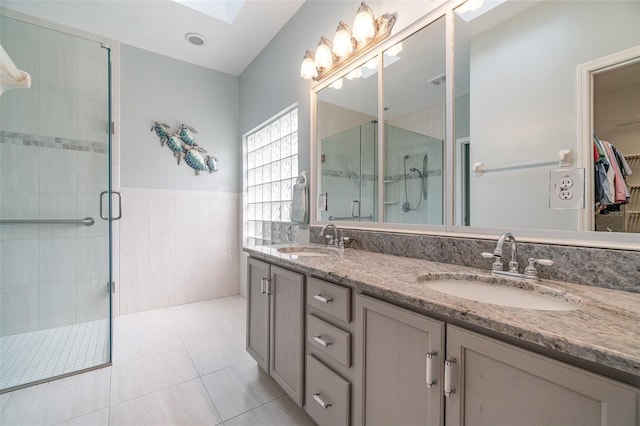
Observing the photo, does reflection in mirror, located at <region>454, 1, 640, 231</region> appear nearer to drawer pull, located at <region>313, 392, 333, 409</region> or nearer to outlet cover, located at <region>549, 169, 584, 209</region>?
outlet cover, located at <region>549, 169, 584, 209</region>

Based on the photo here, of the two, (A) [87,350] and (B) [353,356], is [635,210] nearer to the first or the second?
(B) [353,356]

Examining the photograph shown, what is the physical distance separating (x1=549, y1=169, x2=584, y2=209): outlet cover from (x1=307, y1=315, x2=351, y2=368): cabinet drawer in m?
0.86

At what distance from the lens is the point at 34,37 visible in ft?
6.25

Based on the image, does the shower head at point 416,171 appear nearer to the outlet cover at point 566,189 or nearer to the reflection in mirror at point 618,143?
the outlet cover at point 566,189

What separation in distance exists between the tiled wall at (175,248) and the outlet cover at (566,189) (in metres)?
2.99

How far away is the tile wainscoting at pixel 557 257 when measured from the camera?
781mm

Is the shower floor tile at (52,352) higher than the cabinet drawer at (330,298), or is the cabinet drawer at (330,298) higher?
the cabinet drawer at (330,298)

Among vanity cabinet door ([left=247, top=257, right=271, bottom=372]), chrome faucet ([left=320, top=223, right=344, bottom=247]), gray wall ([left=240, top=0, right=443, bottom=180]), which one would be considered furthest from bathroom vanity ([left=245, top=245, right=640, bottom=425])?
gray wall ([left=240, top=0, right=443, bottom=180])

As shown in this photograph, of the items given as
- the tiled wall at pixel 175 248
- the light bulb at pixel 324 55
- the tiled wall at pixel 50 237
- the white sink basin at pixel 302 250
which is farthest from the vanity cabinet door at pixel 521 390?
the tiled wall at pixel 175 248

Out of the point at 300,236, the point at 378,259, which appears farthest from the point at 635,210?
the point at 300,236

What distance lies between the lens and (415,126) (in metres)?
1.43

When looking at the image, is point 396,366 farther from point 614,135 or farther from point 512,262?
point 614,135

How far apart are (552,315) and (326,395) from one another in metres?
0.88

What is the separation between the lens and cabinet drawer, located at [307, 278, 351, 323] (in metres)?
1.01
